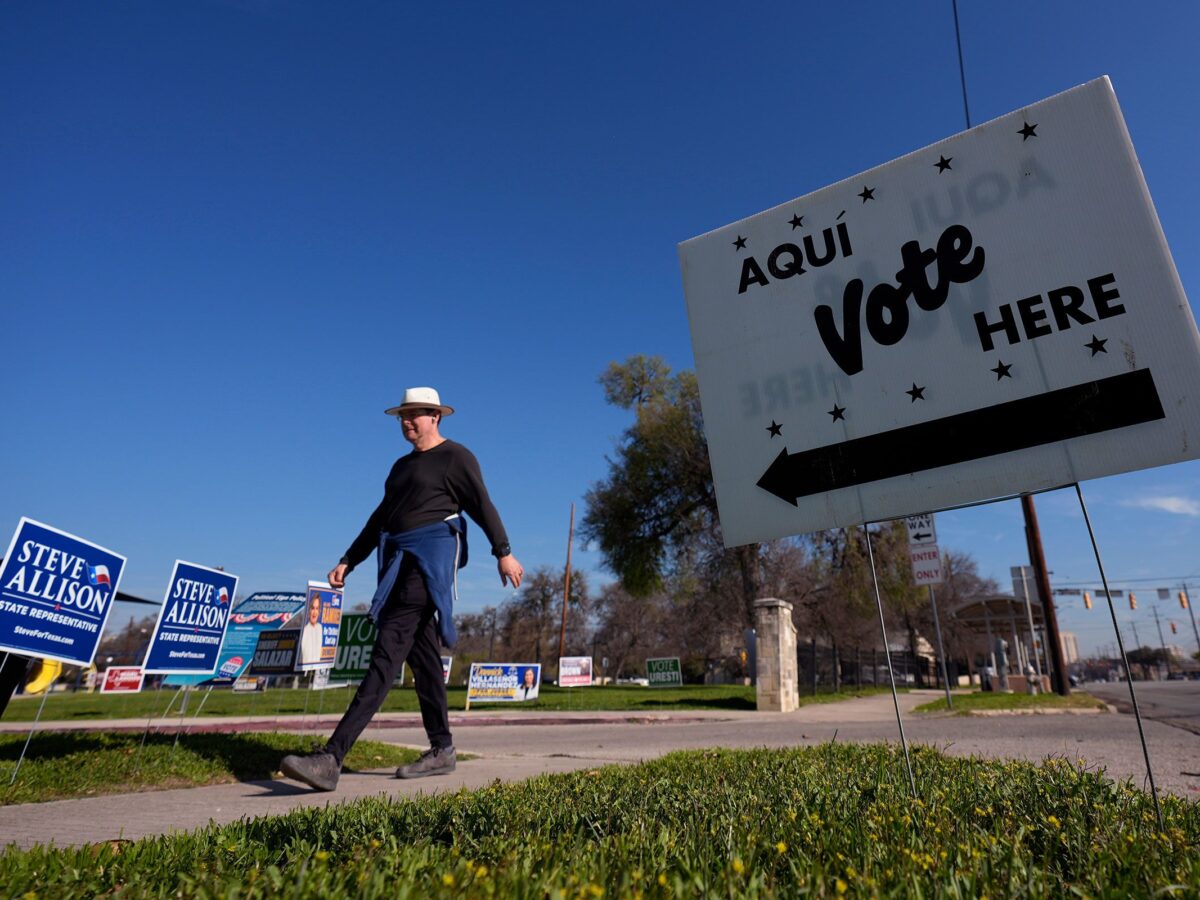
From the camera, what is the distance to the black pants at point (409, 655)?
3793mm

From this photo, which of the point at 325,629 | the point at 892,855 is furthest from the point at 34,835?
the point at 325,629

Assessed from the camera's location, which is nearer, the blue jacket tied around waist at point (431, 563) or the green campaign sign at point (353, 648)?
the blue jacket tied around waist at point (431, 563)

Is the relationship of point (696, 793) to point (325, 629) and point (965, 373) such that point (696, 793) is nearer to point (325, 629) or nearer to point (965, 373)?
point (965, 373)

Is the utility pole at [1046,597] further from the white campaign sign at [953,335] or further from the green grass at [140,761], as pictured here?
the green grass at [140,761]

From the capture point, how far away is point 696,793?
8.52ft

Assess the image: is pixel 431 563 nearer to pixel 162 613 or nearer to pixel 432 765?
pixel 432 765

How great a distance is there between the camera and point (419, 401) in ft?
15.4

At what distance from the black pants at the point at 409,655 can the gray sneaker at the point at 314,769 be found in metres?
0.18

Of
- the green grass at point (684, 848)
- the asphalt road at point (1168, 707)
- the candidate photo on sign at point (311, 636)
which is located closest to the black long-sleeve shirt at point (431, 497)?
the green grass at point (684, 848)

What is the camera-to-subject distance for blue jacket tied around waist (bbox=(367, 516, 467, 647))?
411 centimetres

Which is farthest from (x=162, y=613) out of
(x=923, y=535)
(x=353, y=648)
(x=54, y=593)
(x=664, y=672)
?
(x=664, y=672)

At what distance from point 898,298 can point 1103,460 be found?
1.07 meters

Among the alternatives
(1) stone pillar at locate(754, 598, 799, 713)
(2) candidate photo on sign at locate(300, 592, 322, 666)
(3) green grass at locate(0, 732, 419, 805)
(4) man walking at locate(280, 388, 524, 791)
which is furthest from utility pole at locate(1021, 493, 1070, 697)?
(3) green grass at locate(0, 732, 419, 805)

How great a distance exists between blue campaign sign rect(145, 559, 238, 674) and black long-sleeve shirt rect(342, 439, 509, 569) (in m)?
2.24
